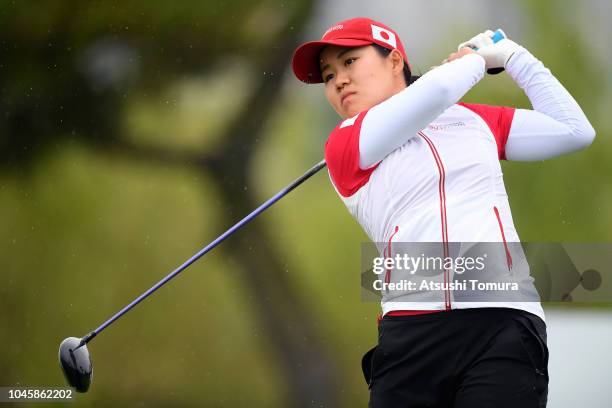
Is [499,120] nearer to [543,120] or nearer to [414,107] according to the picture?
[543,120]

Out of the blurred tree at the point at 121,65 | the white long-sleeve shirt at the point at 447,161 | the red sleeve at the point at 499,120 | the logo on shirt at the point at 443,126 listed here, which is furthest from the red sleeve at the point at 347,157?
the blurred tree at the point at 121,65

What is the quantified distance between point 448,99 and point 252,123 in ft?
6.63

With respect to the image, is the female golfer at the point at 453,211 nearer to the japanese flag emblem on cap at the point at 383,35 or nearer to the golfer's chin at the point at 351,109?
the golfer's chin at the point at 351,109

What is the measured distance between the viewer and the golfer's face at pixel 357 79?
55.7 inches

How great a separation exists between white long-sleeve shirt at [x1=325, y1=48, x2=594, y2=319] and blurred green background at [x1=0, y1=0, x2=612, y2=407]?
5.39 feet

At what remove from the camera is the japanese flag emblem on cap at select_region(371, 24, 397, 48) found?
1.46 metres

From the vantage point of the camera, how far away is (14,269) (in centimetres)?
310

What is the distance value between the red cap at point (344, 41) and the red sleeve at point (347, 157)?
0.18 meters

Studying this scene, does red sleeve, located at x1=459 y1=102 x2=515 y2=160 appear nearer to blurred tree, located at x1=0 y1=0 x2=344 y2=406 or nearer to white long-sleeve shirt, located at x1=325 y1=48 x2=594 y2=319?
white long-sleeve shirt, located at x1=325 y1=48 x2=594 y2=319

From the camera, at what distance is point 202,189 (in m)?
3.16

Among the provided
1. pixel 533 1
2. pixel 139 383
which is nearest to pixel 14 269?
pixel 139 383

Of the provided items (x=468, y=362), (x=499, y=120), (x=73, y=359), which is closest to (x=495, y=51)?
(x=499, y=120)

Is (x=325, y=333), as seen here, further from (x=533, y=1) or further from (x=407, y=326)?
(x=407, y=326)

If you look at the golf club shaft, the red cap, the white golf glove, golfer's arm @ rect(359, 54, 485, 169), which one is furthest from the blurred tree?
golfer's arm @ rect(359, 54, 485, 169)
